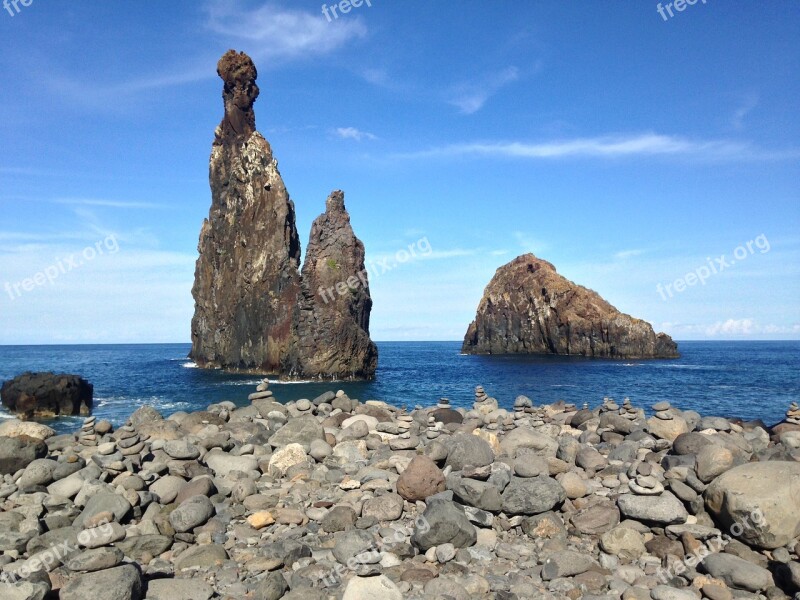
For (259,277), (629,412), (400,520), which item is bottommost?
(400,520)

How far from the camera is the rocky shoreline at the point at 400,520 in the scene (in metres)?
8.44

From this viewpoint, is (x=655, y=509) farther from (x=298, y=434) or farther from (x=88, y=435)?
(x=88, y=435)

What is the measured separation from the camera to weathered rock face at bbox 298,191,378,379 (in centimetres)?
6431

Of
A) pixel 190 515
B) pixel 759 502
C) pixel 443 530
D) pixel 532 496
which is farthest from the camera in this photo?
pixel 532 496

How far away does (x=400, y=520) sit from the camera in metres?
11.1

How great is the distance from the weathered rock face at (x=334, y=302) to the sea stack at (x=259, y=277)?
0.12 metres

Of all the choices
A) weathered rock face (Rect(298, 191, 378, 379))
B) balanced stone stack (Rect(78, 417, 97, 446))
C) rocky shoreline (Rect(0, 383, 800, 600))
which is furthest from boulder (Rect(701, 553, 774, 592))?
weathered rock face (Rect(298, 191, 378, 379))

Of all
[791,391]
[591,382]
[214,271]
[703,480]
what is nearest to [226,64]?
[214,271]

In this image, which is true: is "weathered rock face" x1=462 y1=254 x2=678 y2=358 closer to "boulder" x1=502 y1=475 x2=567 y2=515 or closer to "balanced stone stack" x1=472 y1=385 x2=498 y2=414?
"balanced stone stack" x1=472 y1=385 x2=498 y2=414

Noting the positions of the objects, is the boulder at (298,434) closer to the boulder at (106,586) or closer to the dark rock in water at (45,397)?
the boulder at (106,586)

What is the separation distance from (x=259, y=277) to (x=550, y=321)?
252 ft

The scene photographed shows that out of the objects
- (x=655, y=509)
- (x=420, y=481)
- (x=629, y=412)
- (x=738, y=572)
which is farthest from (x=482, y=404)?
(x=738, y=572)

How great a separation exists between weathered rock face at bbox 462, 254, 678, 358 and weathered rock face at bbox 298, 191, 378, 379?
7468 centimetres

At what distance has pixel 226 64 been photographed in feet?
324
